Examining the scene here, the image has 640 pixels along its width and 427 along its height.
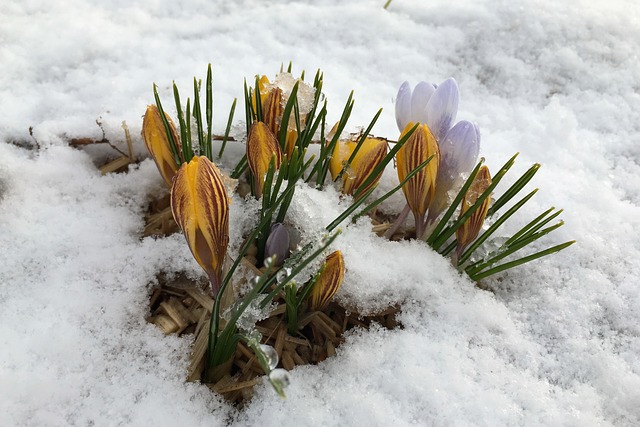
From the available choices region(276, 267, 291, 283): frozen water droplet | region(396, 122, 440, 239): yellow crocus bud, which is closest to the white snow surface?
region(396, 122, 440, 239): yellow crocus bud

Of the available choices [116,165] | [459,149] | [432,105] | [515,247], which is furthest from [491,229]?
[116,165]

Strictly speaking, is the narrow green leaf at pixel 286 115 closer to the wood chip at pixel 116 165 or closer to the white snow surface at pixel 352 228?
the white snow surface at pixel 352 228

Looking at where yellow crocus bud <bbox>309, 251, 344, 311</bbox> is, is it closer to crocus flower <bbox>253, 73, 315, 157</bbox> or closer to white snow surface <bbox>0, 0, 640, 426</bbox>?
white snow surface <bbox>0, 0, 640, 426</bbox>

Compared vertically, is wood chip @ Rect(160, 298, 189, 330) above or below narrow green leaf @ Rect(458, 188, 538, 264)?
below

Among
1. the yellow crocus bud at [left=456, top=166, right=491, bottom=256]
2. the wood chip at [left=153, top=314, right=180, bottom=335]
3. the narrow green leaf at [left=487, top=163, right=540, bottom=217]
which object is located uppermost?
the narrow green leaf at [left=487, top=163, right=540, bottom=217]

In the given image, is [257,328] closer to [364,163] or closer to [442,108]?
[364,163]

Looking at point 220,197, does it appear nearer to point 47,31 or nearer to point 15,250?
point 15,250

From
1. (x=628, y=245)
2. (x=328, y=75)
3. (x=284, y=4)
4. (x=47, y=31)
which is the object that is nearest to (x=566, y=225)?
(x=628, y=245)
